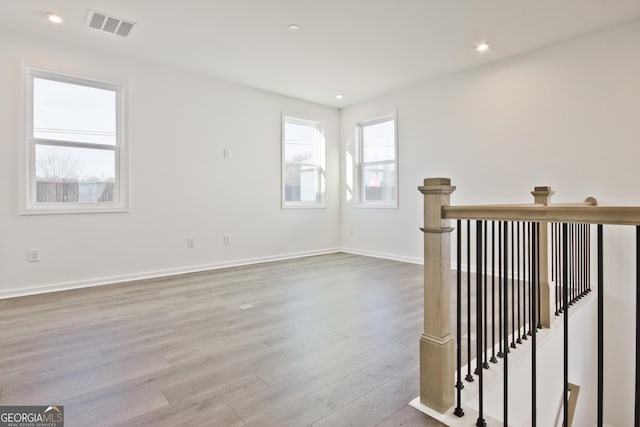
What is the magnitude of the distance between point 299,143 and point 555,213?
4.87 metres

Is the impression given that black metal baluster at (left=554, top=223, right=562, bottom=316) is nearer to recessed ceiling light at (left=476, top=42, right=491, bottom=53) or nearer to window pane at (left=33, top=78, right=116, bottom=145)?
recessed ceiling light at (left=476, top=42, right=491, bottom=53)

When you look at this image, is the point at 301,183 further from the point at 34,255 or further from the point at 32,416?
the point at 32,416

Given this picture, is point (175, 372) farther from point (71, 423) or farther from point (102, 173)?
point (102, 173)

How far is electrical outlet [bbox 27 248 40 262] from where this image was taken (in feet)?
11.4

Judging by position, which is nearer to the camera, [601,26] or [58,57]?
[601,26]

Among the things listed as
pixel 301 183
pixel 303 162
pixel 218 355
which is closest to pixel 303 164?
pixel 303 162

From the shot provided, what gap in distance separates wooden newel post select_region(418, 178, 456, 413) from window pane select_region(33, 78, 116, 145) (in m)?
3.82

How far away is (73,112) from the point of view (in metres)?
3.76

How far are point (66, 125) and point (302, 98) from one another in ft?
10.4

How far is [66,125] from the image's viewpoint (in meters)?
3.71

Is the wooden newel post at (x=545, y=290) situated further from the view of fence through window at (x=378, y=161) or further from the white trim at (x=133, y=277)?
the white trim at (x=133, y=277)

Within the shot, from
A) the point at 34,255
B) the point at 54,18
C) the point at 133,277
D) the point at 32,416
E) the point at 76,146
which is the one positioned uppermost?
the point at 54,18

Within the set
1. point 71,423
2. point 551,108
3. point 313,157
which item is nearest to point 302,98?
point 313,157

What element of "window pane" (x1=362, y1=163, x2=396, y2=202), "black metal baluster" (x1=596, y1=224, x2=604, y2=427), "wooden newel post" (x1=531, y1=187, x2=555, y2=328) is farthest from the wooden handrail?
"window pane" (x1=362, y1=163, x2=396, y2=202)
